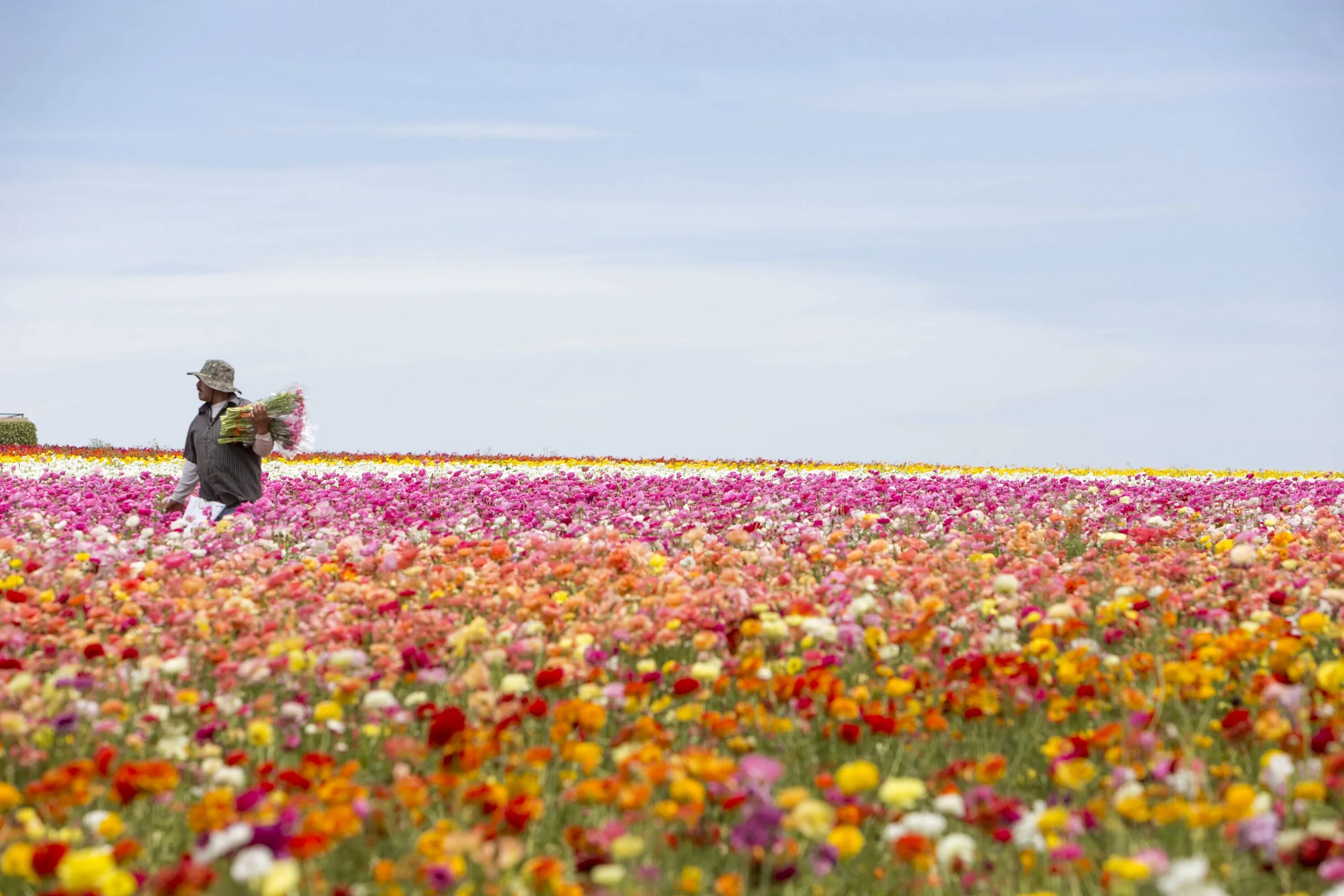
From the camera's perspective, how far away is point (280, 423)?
424 inches

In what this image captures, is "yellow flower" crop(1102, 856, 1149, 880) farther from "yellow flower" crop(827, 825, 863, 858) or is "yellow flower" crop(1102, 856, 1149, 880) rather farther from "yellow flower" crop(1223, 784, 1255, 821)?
"yellow flower" crop(827, 825, 863, 858)

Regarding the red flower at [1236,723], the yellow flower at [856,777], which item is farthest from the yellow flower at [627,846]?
the red flower at [1236,723]

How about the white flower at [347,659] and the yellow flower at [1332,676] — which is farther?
the white flower at [347,659]

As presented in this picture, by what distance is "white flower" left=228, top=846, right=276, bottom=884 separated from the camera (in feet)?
9.43

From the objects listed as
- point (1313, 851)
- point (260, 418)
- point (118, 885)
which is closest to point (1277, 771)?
point (1313, 851)

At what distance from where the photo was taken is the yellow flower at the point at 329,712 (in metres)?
4.32

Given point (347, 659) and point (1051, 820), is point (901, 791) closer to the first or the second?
point (1051, 820)

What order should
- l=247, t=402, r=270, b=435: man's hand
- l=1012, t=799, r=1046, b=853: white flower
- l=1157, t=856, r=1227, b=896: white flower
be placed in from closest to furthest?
l=1157, t=856, r=1227, b=896: white flower
l=1012, t=799, r=1046, b=853: white flower
l=247, t=402, r=270, b=435: man's hand

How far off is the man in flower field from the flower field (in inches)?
78.2

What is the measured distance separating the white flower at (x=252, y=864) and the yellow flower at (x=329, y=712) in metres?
1.35

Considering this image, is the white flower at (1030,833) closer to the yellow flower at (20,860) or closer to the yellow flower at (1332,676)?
the yellow flower at (1332,676)

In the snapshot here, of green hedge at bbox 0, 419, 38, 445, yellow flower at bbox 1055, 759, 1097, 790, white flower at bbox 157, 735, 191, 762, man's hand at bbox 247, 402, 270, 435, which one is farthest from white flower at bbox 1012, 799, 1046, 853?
green hedge at bbox 0, 419, 38, 445

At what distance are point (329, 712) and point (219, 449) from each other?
7.19 m

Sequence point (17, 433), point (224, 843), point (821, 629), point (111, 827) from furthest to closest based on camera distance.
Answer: point (17, 433)
point (821, 629)
point (111, 827)
point (224, 843)
